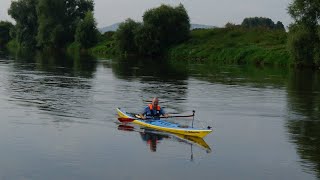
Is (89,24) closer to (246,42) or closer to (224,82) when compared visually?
(246,42)

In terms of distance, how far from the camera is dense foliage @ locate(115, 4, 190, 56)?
90562 mm

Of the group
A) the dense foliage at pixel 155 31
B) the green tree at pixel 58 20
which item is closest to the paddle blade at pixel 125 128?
the dense foliage at pixel 155 31

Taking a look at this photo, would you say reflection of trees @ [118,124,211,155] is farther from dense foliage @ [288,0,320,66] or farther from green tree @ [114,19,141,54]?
green tree @ [114,19,141,54]

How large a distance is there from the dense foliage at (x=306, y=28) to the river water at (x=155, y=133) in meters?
16.1

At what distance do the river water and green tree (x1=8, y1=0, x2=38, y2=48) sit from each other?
270ft

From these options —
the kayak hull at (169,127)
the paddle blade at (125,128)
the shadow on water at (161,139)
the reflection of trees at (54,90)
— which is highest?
the reflection of trees at (54,90)

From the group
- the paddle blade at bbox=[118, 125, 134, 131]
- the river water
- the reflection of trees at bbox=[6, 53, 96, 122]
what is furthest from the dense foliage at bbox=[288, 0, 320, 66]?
the paddle blade at bbox=[118, 125, 134, 131]

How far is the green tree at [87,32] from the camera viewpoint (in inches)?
4469

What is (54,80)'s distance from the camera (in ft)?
164

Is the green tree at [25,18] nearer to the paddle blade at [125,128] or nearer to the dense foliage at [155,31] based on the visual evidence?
the dense foliage at [155,31]

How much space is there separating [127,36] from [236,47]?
19.7 m

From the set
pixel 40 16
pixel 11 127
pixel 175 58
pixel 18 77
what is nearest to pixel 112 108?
pixel 11 127

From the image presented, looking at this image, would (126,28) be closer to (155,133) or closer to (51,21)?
(51,21)

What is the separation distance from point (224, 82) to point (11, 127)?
1092 inches
